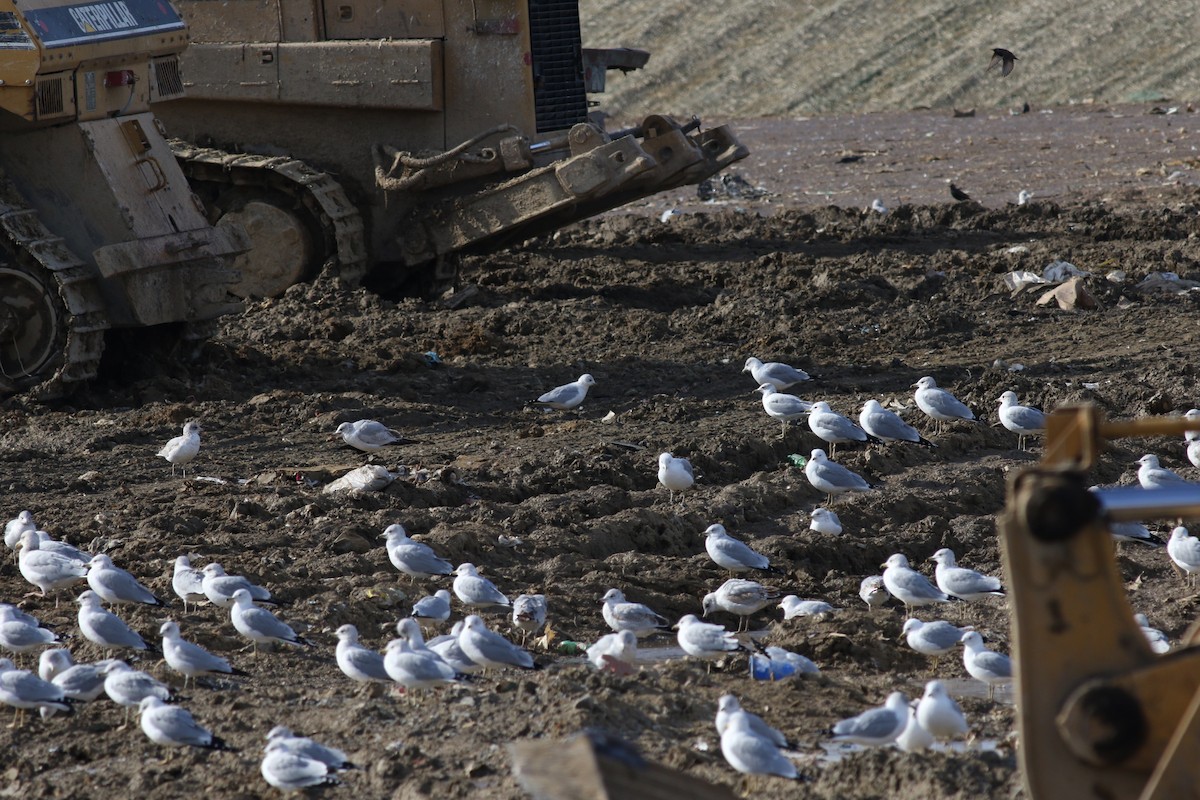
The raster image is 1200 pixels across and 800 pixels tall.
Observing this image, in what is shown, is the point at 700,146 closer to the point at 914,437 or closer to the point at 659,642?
the point at 914,437

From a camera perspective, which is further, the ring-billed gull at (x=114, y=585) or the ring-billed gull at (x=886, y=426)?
the ring-billed gull at (x=886, y=426)

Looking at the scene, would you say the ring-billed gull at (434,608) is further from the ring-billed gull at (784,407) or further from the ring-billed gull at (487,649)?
the ring-billed gull at (784,407)

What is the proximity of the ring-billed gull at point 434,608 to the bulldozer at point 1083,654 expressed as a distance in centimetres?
420

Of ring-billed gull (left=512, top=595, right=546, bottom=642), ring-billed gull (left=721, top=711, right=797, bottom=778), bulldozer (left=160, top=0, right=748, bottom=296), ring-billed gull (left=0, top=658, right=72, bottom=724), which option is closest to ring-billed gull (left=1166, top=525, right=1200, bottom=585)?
ring-billed gull (left=512, top=595, right=546, bottom=642)

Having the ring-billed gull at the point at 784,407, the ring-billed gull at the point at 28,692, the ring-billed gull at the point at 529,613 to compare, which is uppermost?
the ring-billed gull at the point at 28,692

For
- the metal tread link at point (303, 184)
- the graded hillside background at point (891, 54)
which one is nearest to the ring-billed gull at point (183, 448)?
the metal tread link at point (303, 184)

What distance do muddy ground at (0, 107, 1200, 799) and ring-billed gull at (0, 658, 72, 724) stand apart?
0.16m

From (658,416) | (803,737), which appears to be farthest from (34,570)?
(658,416)

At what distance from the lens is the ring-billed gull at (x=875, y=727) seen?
557 cm

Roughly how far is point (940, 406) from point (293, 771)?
632 centimetres

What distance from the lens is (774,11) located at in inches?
1612

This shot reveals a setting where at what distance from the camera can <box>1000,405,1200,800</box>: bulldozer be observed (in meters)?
3.57

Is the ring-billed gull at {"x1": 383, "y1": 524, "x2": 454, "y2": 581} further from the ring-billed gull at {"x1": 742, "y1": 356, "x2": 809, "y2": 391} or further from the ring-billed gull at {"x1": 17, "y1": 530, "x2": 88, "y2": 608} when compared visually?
the ring-billed gull at {"x1": 742, "y1": 356, "x2": 809, "y2": 391}

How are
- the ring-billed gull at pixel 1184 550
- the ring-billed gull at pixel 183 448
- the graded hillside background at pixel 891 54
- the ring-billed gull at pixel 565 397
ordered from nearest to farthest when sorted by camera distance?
1. the ring-billed gull at pixel 1184 550
2. the ring-billed gull at pixel 183 448
3. the ring-billed gull at pixel 565 397
4. the graded hillside background at pixel 891 54
